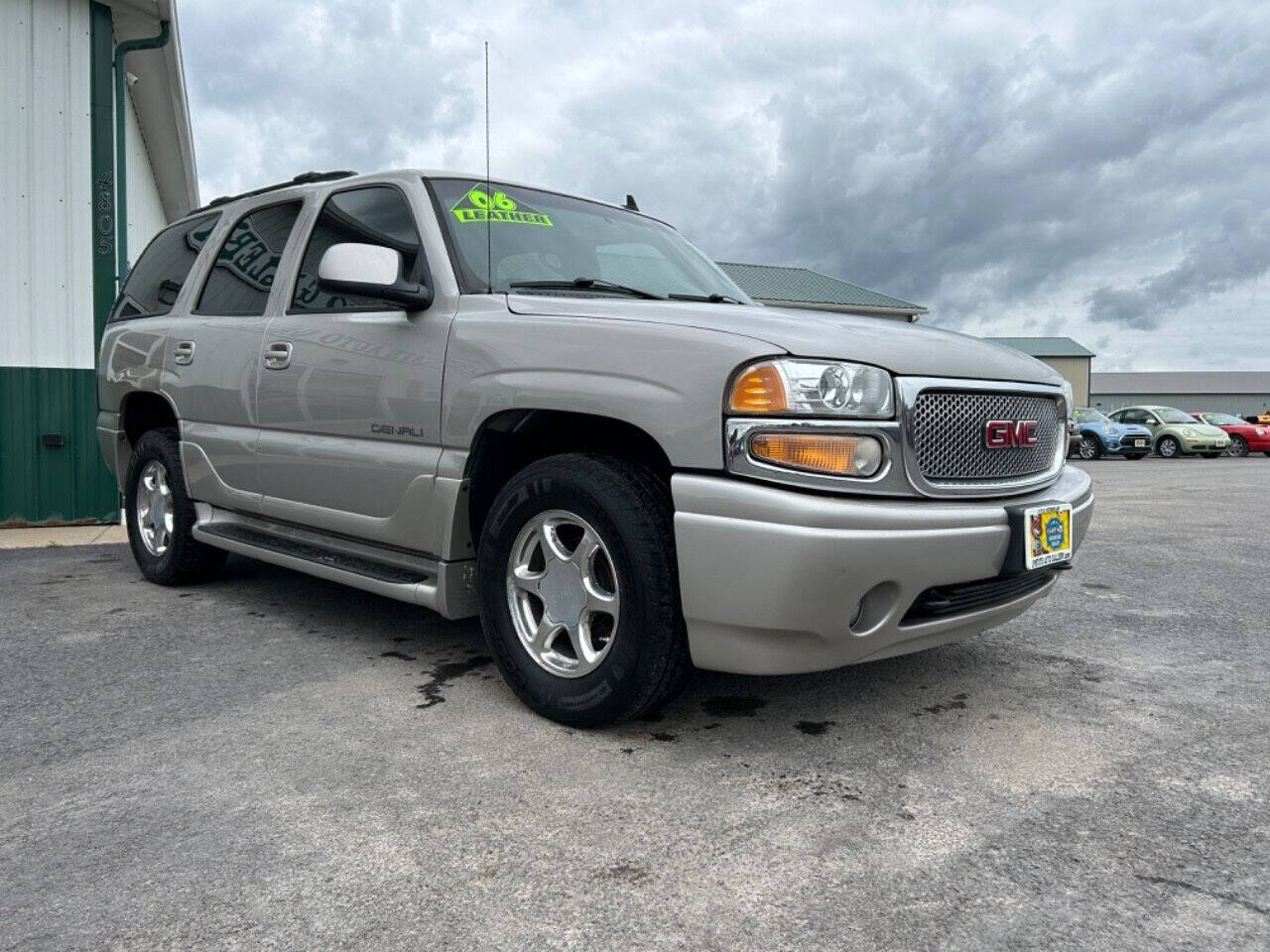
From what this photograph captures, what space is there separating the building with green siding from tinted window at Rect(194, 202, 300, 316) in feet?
11.8

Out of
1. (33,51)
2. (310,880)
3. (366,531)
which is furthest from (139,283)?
(310,880)

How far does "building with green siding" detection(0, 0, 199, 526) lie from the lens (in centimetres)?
716

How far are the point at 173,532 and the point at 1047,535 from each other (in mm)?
3899

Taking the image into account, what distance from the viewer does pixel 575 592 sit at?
2.78 metres

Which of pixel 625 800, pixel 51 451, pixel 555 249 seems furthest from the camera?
pixel 51 451

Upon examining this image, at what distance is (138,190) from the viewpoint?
11430mm

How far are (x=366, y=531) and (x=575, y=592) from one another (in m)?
1.02

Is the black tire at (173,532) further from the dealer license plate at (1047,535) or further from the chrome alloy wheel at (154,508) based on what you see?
the dealer license plate at (1047,535)

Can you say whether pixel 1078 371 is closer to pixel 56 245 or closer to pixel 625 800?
pixel 56 245

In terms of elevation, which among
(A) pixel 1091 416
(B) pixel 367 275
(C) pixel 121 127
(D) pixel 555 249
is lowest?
(A) pixel 1091 416

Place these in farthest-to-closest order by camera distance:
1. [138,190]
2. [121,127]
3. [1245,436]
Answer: [1245,436], [138,190], [121,127]

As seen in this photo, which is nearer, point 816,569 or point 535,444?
point 816,569

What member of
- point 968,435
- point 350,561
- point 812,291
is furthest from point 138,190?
point 812,291

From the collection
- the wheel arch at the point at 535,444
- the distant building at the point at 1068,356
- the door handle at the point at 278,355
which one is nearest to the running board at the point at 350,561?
the wheel arch at the point at 535,444
